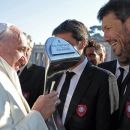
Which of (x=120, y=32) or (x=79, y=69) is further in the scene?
(x=79, y=69)

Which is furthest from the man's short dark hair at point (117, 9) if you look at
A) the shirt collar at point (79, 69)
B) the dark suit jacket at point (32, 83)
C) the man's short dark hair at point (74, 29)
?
the dark suit jacket at point (32, 83)

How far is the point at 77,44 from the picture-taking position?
134 inches

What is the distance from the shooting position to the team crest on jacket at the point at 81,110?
295 centimetres

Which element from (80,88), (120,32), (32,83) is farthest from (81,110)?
(32,83)

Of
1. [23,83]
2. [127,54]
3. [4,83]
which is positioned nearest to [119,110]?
[127,54]

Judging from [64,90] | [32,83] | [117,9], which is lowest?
[32,83]

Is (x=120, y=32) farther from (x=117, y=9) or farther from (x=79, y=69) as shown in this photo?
Result: (x=79, y=69)

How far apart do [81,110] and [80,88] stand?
0.18 m

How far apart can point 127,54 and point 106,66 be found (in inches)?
32.7

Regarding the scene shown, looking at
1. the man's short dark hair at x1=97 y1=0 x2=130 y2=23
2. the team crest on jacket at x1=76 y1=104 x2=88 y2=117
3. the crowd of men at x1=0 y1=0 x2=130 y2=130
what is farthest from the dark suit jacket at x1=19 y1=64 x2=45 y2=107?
the man's short dark hair at x1=97 y1=0 x2=130 y2=23

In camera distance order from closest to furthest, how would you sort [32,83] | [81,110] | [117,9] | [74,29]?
[81,110]
[117,9]
[74,29]
[32,83]

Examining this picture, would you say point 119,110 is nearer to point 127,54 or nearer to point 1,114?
point 127,54

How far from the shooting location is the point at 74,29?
135 inches

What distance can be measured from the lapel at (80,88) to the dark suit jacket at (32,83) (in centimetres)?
66
